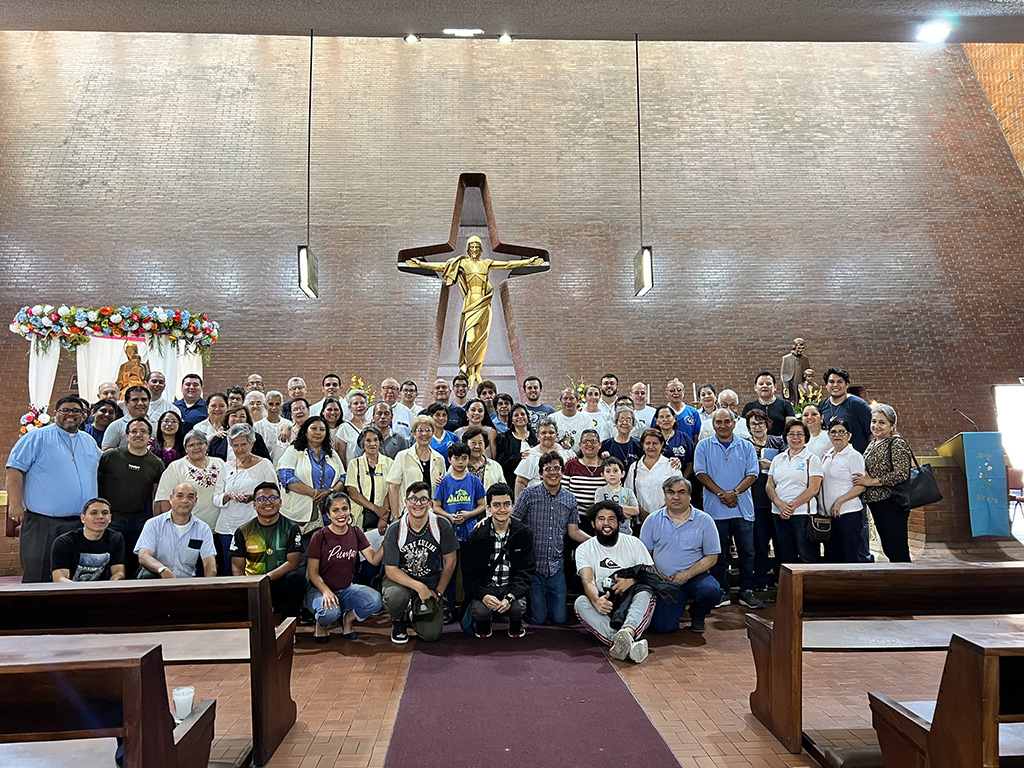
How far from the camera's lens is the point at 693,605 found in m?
5.33

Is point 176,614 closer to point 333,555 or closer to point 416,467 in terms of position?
point 333,555

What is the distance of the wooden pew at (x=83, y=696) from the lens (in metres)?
2.00

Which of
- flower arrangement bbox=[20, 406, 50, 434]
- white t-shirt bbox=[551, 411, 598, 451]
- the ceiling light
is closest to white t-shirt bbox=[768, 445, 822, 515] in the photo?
white t-shirt bbox=[551, 411, 598, 451]

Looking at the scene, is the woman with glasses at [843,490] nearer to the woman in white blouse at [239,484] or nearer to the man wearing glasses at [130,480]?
the woman in white blouse at [239,484]

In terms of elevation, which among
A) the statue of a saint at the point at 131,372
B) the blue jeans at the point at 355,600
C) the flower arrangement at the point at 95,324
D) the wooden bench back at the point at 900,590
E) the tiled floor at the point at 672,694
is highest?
the flower arrangement at the point at 95,324

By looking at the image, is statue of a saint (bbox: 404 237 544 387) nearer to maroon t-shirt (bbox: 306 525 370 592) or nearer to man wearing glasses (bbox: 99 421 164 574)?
maroon t-shirt (bbox: 306 525 370 592)

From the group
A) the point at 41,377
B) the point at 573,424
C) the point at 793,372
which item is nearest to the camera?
the point at 573,424

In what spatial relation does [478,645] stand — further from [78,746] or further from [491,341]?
[491,341]

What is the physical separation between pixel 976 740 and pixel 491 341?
30.8 ft

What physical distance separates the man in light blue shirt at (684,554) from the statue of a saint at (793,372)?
18.6 feet

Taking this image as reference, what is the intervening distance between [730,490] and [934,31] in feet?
13.8

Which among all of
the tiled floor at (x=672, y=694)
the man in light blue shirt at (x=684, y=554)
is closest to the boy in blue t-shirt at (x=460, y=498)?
the tiled floor at (x=672, y=694)

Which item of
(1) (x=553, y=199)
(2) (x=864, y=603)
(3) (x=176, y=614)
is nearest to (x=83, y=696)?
(3) (x=176, y=614)

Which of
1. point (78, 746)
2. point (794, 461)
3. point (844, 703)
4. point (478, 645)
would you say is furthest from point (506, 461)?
point (78, 746)
